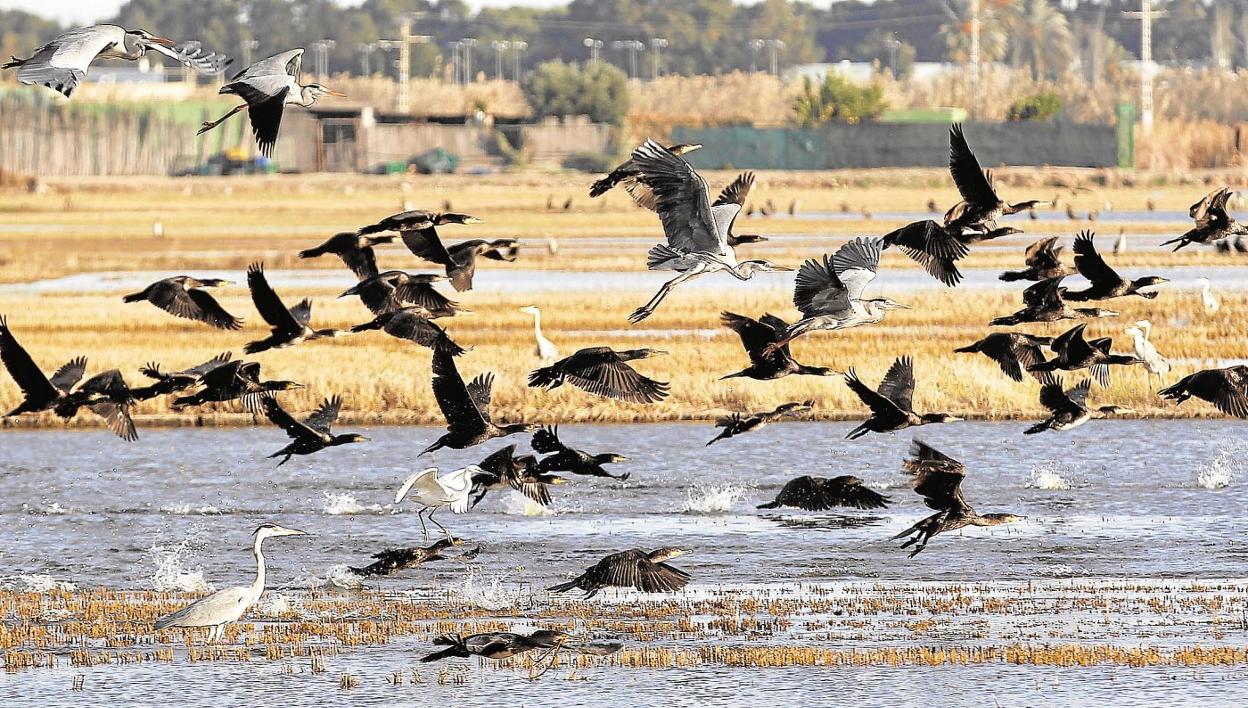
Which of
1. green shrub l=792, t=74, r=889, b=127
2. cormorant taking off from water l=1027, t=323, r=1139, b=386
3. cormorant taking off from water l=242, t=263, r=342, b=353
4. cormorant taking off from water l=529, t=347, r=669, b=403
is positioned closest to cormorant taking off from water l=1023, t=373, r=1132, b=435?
cormorant taking off from water l=1027, t=323, r=1139, b=386

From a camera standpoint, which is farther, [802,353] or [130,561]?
[802,353]

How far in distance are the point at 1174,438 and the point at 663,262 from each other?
35.0 feet

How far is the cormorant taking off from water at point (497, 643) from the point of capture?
33.9ft

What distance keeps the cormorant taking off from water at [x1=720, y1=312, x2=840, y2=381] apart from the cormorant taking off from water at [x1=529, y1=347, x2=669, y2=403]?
1.72 feet

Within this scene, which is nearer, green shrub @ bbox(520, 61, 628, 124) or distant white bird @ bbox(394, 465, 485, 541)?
distant white bird @ bbox(394, 465, 485, 541)

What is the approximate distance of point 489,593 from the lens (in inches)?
511

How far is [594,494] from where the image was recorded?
673 inches

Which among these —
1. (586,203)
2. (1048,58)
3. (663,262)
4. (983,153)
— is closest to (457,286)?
(663,262)

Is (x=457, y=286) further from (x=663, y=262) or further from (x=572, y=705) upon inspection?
(x=572, y=705)

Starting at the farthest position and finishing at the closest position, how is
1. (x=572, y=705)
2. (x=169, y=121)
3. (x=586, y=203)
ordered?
(x=169, y=121) → (x=586, y=203) → (x=572, y=705)

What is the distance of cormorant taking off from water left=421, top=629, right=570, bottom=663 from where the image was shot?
10.3 m

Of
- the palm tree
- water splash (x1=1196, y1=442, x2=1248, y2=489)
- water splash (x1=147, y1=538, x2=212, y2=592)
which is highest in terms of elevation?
the palm tree

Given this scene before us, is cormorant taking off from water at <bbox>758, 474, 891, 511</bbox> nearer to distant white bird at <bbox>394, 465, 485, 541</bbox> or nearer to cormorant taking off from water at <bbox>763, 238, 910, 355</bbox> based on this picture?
cormorant taking off from water at <bbox>763, 238, 910, 355</bbox>

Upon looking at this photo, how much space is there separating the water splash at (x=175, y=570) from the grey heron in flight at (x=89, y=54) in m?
4.18
